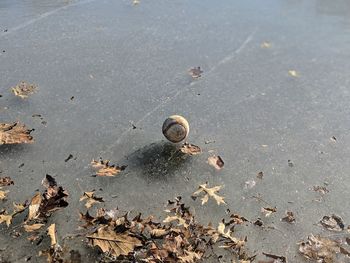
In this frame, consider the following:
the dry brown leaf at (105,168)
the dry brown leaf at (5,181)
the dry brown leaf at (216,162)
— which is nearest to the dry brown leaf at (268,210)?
the dry brown leaf at (216,162)

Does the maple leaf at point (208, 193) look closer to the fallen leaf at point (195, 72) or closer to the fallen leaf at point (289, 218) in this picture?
the fallen leaf at point (289, 218)

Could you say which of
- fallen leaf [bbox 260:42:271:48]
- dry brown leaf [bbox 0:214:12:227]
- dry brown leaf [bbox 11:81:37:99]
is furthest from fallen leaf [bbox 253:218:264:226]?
fallen leaf [bbox 260:42:271:48]

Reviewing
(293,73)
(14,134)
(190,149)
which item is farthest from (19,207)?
(293,73)

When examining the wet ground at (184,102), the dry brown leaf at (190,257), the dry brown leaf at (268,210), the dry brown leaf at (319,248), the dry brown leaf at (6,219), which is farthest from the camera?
the wet ground at (184,102)

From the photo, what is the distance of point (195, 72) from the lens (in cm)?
387

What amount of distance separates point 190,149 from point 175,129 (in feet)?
0.64

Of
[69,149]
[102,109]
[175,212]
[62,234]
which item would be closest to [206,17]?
[102,109]

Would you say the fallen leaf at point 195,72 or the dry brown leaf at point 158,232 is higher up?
the fallen leaf at point 195,72

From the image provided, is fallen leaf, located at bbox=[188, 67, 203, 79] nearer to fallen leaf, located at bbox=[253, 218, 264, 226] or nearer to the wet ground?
the wet ground

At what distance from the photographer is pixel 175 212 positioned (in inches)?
101

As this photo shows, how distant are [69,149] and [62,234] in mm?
766

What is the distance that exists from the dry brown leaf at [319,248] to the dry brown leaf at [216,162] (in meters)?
0.75

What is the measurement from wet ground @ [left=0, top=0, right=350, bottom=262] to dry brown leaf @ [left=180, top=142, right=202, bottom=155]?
75 mm

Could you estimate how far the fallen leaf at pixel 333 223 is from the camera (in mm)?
2500
